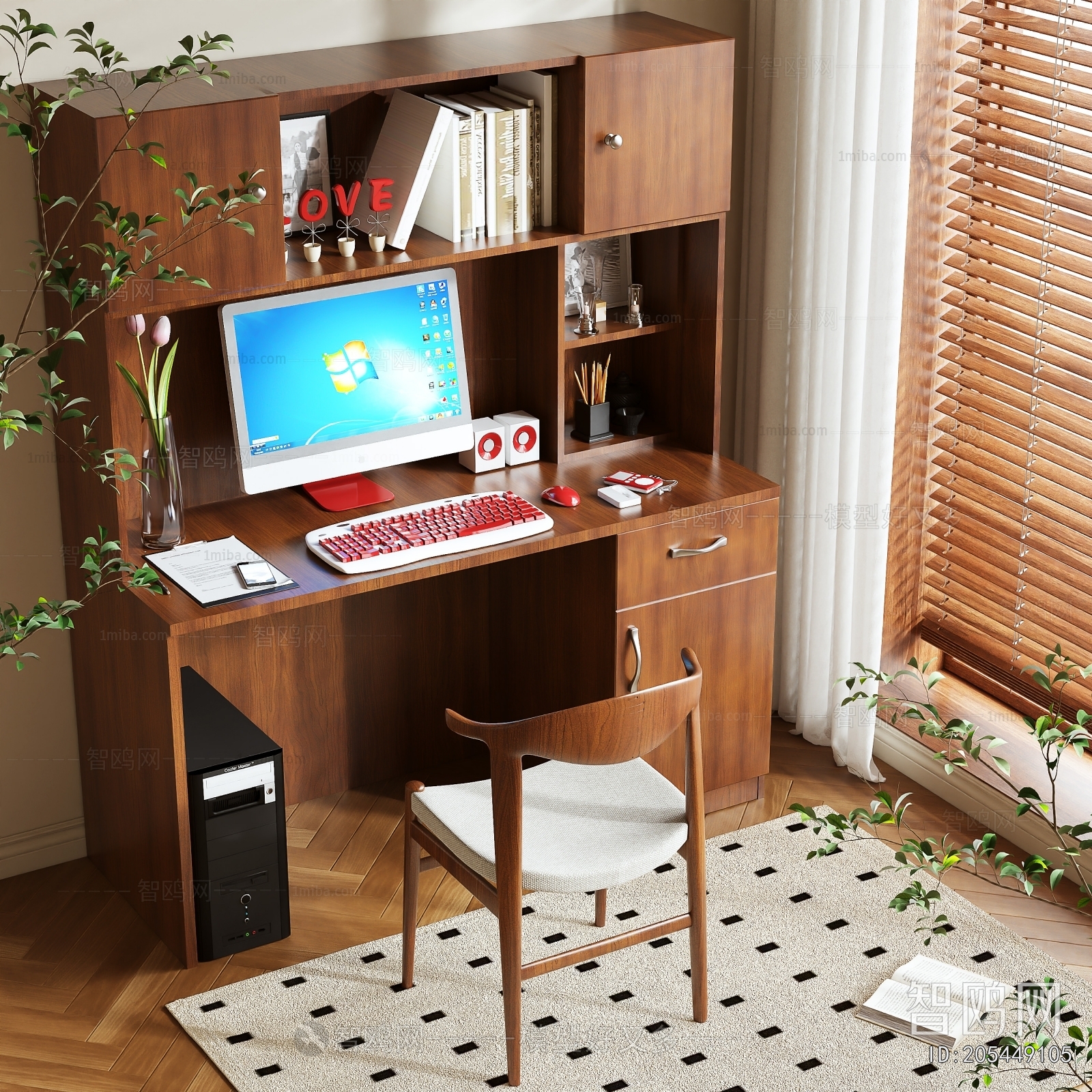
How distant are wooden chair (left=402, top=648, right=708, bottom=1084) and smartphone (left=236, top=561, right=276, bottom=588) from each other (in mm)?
501

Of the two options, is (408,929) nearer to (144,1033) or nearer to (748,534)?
(144,1033)

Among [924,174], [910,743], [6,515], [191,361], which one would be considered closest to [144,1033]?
[6,515]

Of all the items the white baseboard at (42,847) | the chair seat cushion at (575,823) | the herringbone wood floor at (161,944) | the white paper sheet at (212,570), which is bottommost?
the herringbone wood floor at (161,944)

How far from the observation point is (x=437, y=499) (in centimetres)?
330

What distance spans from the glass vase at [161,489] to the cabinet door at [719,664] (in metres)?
0.97

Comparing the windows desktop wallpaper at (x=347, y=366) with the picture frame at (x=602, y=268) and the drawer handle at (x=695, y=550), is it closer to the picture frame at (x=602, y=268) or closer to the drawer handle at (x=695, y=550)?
the picture frame at (x=602, y=268)

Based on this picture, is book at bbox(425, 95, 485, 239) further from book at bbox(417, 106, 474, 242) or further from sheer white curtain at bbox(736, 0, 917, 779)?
sheer white curtain at bbox(736, 0, 917, 779)

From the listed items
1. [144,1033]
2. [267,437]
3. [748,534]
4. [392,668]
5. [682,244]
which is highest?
[682,244]

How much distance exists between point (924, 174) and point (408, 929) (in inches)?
82.3

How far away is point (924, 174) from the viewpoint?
3.53 m

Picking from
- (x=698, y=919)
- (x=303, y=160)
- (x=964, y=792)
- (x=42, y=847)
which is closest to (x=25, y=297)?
(x=303, y=160)

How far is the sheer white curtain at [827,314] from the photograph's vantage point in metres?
3.42

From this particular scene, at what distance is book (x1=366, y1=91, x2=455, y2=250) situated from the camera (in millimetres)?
3062

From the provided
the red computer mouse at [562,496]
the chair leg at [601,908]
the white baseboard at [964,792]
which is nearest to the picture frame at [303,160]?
the red computer mouse at [562,496]
